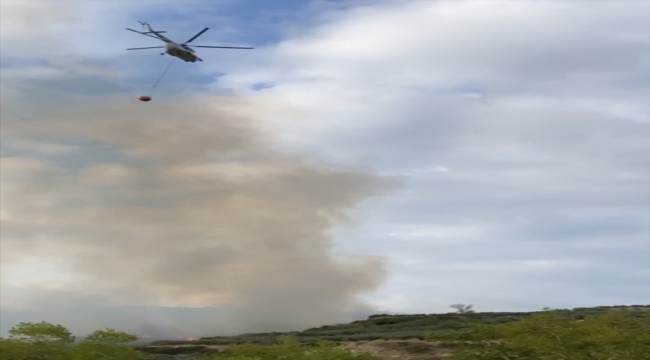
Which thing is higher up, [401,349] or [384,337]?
[384,337]

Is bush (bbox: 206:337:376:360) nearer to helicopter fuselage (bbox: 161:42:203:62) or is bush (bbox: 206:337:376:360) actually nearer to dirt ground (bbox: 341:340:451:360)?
dirt ground (bbox: 341:340:451:360)

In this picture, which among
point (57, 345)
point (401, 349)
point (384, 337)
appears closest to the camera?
point (57, 345)

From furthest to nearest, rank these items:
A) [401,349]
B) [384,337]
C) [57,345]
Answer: [384,337] < [401,349] < [57,345]

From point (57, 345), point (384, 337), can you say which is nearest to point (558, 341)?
point (384, 337)

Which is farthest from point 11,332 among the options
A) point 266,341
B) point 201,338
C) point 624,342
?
point 624,342

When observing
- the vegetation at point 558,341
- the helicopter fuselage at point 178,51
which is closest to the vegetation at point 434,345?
the vegetation at point 558,341

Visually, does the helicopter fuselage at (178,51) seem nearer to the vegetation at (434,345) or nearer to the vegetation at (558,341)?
→ the vegetation at (434,345)

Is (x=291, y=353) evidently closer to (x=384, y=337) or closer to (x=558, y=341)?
(x=558, y=341)

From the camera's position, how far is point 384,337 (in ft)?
136

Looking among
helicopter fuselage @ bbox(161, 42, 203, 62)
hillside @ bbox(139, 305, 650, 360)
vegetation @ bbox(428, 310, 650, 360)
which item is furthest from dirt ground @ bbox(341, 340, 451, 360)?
helicopter fuselage @ bbox(161, 42, 203, 62)

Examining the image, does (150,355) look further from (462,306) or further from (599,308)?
(599,308)

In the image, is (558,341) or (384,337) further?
(384,337)

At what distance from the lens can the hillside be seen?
126ft

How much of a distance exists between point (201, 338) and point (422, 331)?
12.3 m
